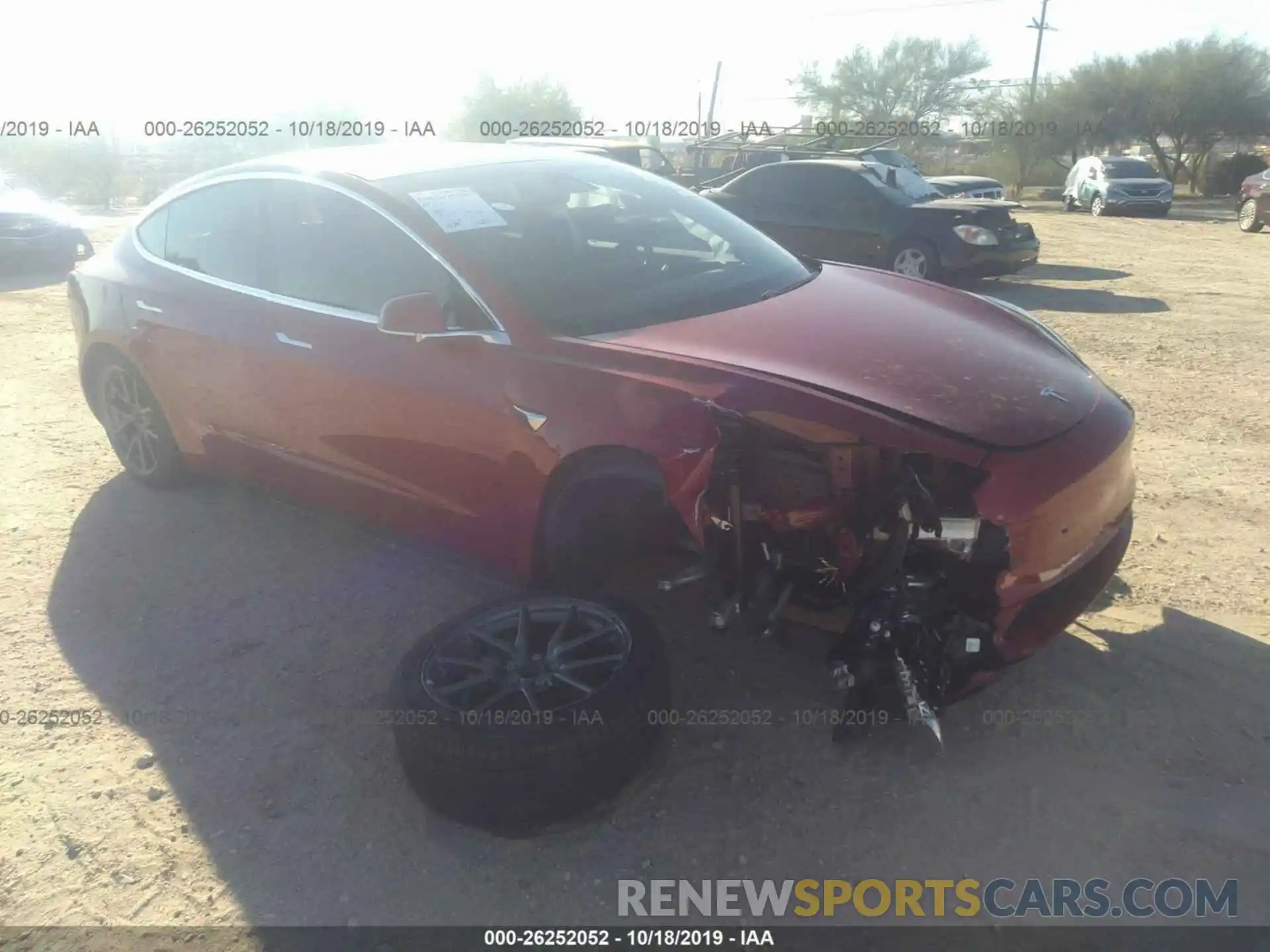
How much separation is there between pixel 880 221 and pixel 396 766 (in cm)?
958

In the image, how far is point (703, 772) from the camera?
301 centimetres

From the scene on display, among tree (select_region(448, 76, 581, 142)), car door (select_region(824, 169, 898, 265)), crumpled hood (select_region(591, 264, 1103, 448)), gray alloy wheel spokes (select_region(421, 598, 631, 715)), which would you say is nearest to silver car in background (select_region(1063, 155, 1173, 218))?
car door (select_region(824, 169, 898, 265))

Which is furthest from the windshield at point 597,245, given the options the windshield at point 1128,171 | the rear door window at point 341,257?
the windshield at point 1128,171

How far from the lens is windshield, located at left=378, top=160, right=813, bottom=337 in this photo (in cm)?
352

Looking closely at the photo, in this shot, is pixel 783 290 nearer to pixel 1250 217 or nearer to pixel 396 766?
pixel 396 766

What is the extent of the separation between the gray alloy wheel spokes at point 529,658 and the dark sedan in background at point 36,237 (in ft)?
43.0

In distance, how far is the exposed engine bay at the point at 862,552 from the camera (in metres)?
2.71

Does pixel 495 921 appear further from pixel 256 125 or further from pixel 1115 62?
pixel 1115 62

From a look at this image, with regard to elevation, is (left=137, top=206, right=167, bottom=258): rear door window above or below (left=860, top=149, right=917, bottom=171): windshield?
below

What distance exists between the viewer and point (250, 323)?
13.6 ft

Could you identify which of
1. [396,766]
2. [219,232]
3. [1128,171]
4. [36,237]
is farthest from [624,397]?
[1128,171]

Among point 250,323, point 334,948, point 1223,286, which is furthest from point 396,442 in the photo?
point 1223,286

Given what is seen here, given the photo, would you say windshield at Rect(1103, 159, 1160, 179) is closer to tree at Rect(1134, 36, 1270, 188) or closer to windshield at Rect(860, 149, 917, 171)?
windshield at Rect(860, 149, 917, 171)

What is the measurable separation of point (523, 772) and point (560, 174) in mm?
2594
